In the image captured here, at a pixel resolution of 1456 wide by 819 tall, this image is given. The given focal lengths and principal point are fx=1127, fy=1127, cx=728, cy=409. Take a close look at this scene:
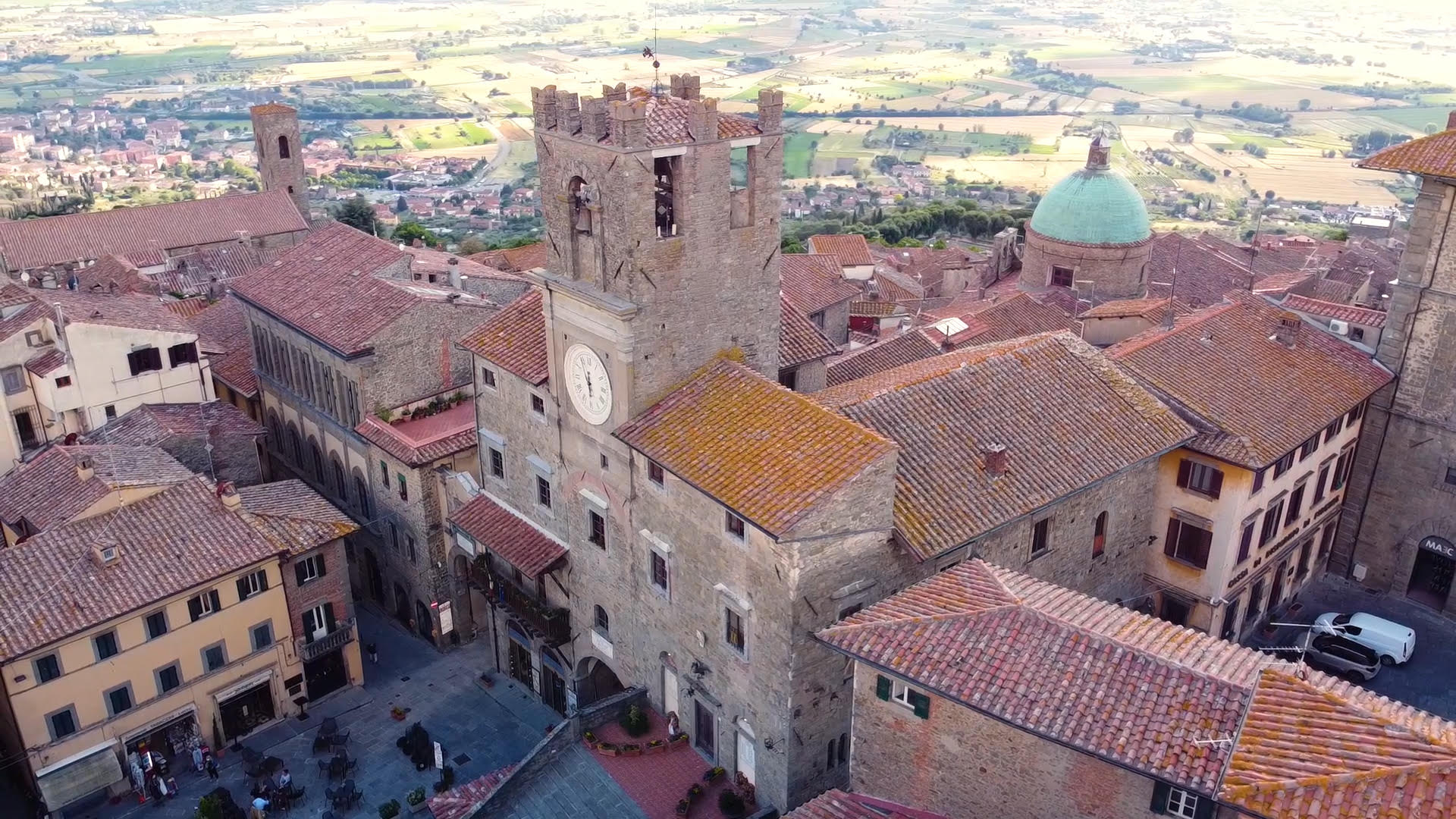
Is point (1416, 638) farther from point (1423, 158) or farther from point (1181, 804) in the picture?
point (1181, 804)

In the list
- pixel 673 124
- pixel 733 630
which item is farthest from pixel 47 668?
pixel 673 124

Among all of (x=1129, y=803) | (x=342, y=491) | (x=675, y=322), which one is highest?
(x=675, y=322)

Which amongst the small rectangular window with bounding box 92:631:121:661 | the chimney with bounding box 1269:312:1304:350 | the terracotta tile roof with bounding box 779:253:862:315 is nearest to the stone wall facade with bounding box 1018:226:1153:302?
the terracotta tile roof with bounding box 779:253:862:315

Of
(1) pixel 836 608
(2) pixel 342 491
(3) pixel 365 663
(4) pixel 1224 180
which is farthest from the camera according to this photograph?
(4) pixel 1224 180

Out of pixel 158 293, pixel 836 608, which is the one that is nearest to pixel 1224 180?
pixel 158 293

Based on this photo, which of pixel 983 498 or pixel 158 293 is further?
pixel 158 293

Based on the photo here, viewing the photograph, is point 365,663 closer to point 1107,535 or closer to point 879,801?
point 879,801

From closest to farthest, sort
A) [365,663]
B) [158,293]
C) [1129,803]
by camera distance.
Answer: [1129,803] → [365,663] → [158,293]
